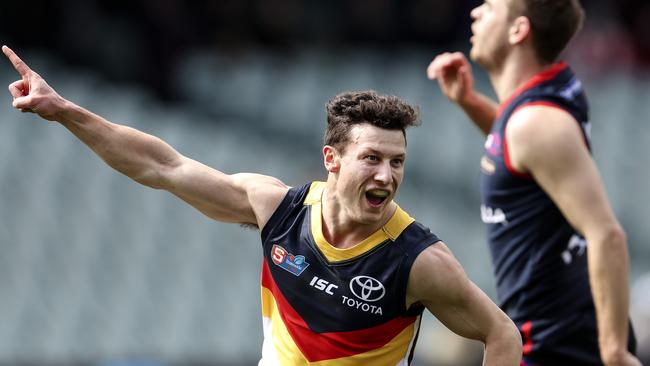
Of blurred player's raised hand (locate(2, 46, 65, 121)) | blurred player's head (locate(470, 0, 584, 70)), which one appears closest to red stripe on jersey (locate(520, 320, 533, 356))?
blurred player's head (locate(470, 0, 584, 70))

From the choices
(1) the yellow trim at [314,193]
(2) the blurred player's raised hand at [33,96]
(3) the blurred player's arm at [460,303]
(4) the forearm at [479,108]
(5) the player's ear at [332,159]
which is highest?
(4) the forearm at [479,108]

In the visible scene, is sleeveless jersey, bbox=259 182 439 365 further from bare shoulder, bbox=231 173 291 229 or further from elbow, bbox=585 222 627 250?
elbow, bbox=585 222 627 250

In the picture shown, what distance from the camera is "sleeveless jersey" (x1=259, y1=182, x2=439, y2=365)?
4.89m

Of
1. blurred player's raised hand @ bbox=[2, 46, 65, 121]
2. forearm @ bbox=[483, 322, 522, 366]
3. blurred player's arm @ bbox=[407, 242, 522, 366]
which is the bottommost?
forearm @ bbox=[483, 322, 522, 366]

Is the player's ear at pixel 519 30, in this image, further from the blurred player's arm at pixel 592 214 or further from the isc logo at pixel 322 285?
the isc logo at pixel 322 285

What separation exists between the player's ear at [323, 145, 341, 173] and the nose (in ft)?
0.76

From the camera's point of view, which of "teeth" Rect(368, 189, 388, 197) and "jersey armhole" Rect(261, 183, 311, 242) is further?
"jersey armhole" Rect(261, 183, 311, 242)

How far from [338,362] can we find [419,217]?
800 centimetres

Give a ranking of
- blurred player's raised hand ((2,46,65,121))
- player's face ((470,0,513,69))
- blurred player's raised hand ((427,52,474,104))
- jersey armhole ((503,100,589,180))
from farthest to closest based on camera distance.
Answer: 1. blurred player's raised hand ((427,52,474,104))
2. player's face ((470,0,513,69))
3. jersey armhole ((503,100,589,180))
4. blurred player's raised hand ((2,46,65,121))

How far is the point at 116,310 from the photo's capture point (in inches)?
483

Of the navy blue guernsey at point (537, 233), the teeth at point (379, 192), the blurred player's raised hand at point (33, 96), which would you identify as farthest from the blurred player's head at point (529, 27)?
the blurred player's raised hand at point (33, 96)

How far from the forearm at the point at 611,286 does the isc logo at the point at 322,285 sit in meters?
1.12

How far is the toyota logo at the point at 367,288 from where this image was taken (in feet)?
16.0

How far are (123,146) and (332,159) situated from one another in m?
0.92
